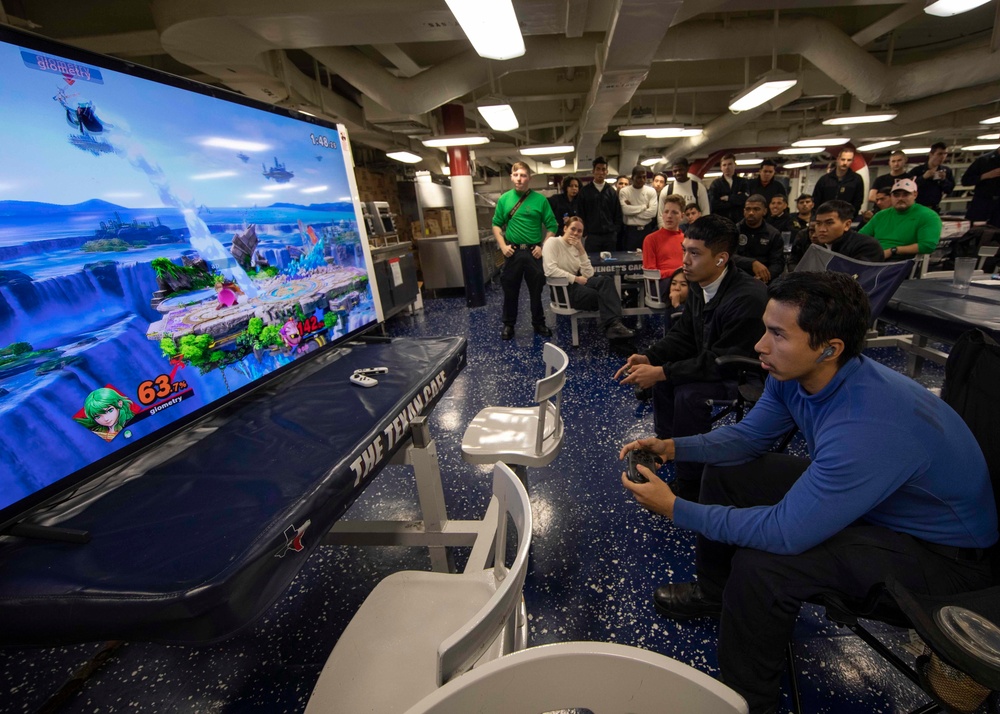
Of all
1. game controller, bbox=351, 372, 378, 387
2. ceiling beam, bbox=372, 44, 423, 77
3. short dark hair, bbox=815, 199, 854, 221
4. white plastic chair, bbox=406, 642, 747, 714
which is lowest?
white plastic chair, bbox=406, 642, 747, 714

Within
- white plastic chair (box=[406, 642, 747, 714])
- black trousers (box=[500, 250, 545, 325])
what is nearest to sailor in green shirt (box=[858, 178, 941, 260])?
black trousers (box=[500, 250, 545, 325])

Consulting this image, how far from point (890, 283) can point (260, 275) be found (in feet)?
10.3

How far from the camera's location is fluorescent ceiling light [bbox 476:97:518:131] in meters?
4.67

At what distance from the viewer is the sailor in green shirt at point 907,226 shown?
3.67 meters

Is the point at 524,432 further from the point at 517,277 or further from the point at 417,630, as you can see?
the point at 517,277

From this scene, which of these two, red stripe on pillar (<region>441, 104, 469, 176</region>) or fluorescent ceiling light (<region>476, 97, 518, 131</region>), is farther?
red stripe on pillar (<region>441, 104, 469, 176</region>)

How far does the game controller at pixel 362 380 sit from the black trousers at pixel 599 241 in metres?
5.04

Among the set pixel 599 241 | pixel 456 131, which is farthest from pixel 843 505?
pixel 456 131

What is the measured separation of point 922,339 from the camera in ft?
10.3

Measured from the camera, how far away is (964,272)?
286 cm

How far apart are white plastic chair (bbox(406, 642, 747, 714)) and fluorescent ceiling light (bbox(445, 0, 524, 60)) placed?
316 cm

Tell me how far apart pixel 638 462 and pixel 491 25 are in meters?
2.98

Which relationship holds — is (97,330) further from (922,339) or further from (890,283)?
(922,339)

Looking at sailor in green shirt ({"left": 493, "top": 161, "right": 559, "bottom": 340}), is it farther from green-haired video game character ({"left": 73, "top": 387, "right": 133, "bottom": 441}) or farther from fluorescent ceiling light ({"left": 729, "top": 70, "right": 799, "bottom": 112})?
green-haired video game character ({"left": 73, "top": 387, "right": 133, "bottom": 441})
